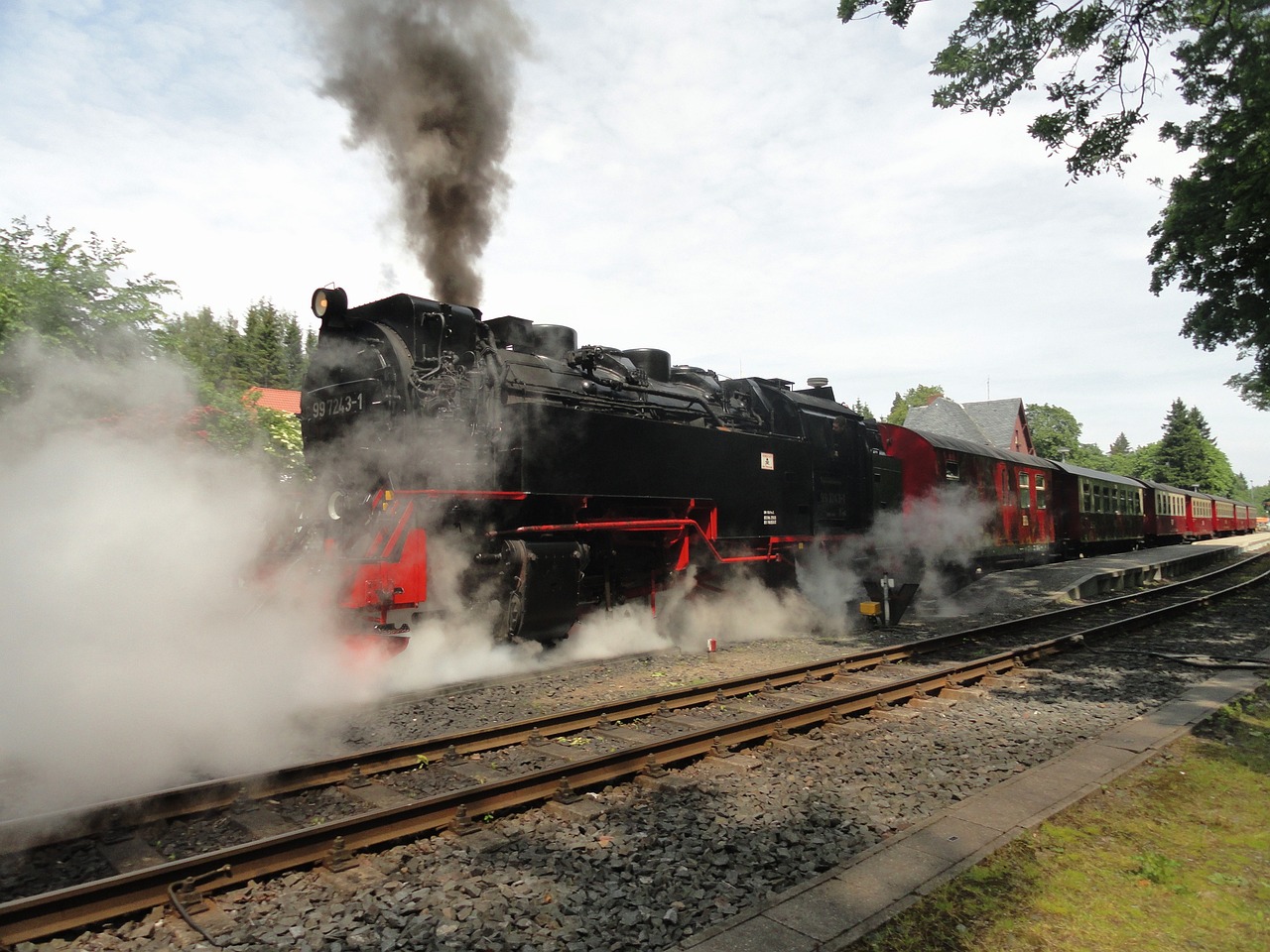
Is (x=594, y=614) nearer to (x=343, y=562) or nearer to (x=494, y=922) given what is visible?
(x=343, y=562)

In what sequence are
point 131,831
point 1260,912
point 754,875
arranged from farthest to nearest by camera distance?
point 131,831 < point 754,875 < point 1260,912

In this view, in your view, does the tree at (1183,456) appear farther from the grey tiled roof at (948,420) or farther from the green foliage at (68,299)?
the green foliage at (68,299)

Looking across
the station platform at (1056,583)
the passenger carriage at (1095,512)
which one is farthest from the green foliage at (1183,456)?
the station platform at (1056,583)

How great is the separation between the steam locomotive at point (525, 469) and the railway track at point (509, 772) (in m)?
1.71

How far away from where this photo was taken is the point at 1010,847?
11.5ft

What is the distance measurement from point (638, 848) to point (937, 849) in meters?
1.35

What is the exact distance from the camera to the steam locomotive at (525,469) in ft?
22.6

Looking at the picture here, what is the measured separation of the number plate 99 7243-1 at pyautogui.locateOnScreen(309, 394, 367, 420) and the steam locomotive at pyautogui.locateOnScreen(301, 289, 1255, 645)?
21 millimetres

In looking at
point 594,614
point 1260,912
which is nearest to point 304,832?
point 1260,912

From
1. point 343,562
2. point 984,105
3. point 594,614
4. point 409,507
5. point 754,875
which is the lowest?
point 754,875

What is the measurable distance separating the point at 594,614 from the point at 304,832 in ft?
16.9

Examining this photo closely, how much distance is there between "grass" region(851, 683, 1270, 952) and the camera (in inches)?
109

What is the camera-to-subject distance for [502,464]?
702 cm

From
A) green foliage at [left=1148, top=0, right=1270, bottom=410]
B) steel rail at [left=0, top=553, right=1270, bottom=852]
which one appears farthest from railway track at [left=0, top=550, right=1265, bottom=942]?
green foliage at [left=1148, top=0, right=1270, bottom=410]
